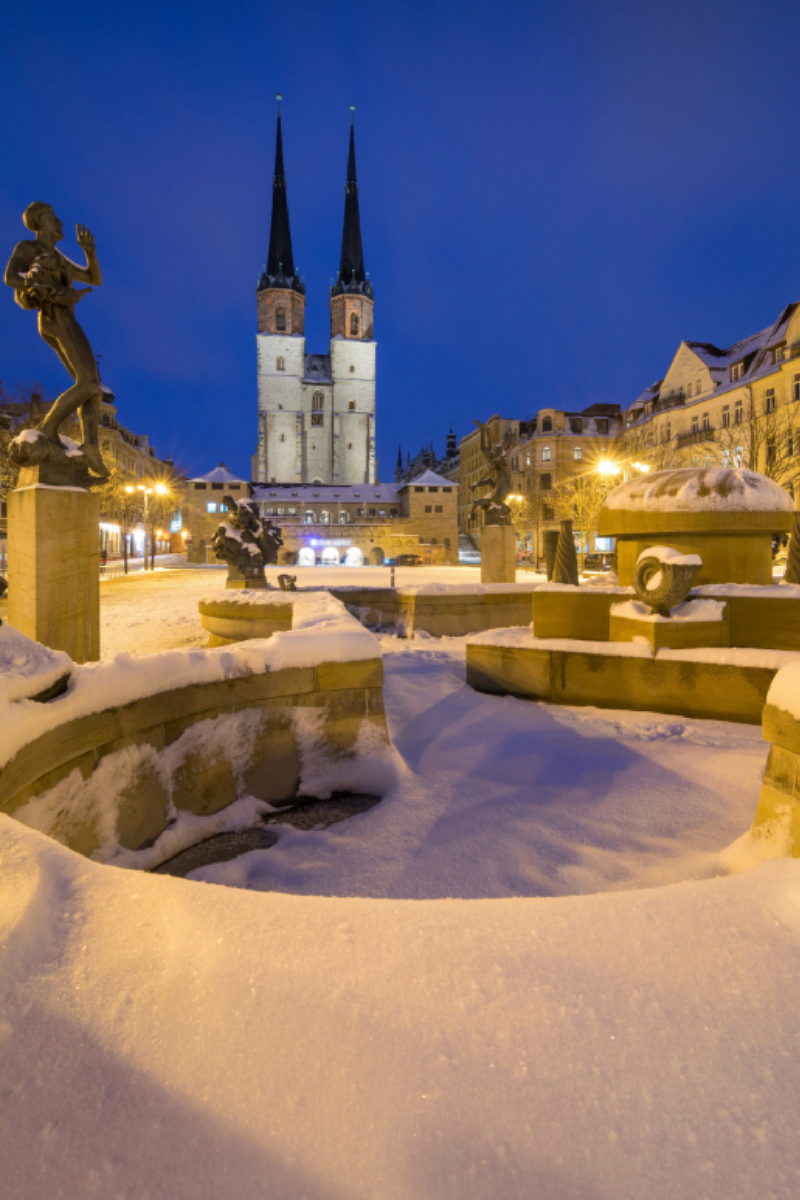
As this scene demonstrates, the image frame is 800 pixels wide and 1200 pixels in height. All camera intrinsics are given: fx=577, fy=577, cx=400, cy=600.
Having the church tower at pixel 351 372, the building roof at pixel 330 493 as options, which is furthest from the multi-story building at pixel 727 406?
the church tower at pixel 351 372

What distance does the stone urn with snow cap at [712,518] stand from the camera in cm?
636

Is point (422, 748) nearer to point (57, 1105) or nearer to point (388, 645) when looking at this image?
point (57, 1105)

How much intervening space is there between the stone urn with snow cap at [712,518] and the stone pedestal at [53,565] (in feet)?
18.6

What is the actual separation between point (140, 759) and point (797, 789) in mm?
3411

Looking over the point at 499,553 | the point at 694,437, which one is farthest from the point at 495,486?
the point at 694,437

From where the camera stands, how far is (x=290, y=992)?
1.26m

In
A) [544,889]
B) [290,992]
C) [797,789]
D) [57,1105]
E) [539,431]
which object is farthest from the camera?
[539,431]

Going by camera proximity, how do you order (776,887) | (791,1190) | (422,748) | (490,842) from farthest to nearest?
(422,748), (490,842), (776,887), (791,1190)

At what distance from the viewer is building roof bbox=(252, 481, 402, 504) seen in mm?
67000

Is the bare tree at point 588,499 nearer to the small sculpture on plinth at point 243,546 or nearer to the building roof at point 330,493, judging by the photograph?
the small sculpture on plinth at point 243,546

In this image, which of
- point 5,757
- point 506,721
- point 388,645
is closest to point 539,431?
point 388,645

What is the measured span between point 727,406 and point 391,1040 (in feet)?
153

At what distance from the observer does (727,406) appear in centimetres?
3953

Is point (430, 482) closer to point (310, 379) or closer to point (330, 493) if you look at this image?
point (330, 493)
